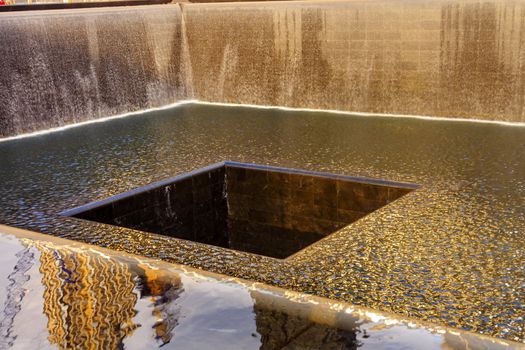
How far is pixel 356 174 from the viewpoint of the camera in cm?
326

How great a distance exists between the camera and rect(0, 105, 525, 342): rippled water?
1.99 metres

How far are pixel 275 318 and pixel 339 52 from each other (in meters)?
3.74

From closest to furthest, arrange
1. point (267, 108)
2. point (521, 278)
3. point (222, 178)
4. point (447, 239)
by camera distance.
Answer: point (521, 278), point (447, 239), point (222, 178), point (267, 108)

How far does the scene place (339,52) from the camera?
16.8 feet

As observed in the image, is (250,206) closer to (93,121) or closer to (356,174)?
(356,174)

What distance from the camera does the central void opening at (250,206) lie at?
10.3ft

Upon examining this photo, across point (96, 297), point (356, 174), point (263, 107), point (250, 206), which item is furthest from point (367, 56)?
point (96, 297)

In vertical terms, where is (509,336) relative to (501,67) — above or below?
below

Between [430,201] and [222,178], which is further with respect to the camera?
[222,178]

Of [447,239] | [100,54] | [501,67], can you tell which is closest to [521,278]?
[447,239]

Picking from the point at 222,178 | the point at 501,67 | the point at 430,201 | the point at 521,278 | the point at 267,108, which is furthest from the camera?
the point at 267,108

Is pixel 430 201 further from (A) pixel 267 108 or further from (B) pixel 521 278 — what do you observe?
(A) pixel 267 108

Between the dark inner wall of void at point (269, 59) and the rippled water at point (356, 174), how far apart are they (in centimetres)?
25

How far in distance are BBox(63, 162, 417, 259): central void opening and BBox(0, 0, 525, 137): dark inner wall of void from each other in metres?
1.71
